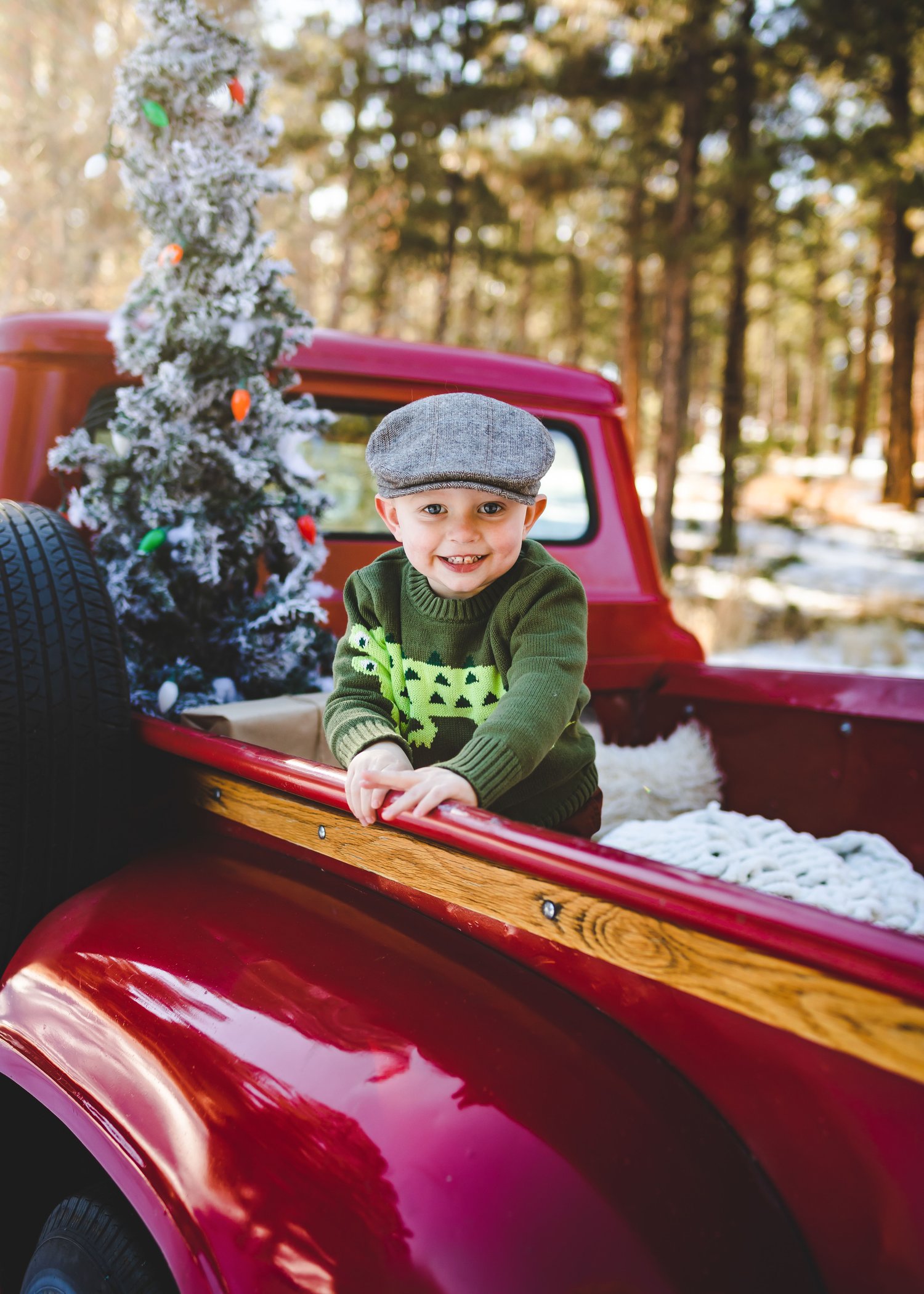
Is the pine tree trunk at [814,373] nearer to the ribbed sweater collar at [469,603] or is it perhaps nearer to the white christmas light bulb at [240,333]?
the white christmas light bulb at [240,333]

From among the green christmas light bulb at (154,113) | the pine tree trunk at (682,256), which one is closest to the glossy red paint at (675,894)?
the green christmas light bulb at (154,113)

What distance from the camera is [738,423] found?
11.6m

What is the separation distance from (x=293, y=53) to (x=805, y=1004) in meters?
16.1

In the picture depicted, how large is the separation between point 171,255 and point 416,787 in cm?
167

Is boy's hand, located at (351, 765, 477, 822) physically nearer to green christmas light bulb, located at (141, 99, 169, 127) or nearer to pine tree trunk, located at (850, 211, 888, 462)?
green christmas light bulb, located at (141, 99, 169, 127)

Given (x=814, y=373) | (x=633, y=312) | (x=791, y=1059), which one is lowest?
(x=791, y=1059)

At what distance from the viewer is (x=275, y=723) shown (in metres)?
1.89

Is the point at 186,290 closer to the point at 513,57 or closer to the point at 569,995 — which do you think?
the point at 569,995

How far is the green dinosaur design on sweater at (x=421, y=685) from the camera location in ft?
5.19

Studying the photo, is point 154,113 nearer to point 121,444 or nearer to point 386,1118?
point 121,444

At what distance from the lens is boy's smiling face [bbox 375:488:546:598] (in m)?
1.42

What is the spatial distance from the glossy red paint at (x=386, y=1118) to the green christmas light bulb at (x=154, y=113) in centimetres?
194

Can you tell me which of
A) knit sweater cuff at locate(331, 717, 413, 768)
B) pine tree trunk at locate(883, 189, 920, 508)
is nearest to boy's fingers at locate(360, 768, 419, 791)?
knit sweater cuff at locate(331, 717, 413, 768)

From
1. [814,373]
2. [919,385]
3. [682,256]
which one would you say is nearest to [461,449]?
[682,256]
